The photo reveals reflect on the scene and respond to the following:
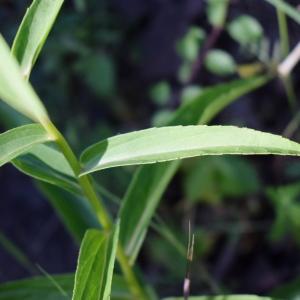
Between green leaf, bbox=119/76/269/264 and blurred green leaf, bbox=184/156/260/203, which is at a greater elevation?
green leaf, bbox=119/76/269/264

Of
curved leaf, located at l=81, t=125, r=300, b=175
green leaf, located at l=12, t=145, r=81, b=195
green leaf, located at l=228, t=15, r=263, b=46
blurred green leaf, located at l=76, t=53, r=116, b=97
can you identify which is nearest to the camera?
curved leaf, located at l=81, t=125, r=300, b=175

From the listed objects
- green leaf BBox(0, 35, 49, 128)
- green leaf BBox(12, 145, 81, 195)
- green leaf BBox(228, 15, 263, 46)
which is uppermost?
green leaf BBox(0, 35, 49, 128)

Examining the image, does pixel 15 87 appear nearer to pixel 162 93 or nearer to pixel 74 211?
pixel 74 211

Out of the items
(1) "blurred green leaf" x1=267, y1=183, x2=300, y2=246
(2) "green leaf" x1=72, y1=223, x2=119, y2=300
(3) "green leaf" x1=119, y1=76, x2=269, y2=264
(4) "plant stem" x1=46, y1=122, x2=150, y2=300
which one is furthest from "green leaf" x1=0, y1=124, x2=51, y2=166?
(1) "blurred green leaf" x1=267, y1=183, x2=300, y2=246

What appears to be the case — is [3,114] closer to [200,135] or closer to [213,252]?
[200,135]

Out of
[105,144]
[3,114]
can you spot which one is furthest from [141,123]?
[105,144]

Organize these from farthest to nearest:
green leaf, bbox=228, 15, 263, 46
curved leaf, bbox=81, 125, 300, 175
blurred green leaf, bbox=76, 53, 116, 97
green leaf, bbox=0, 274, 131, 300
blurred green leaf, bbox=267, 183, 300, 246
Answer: blurred green leaf, bbox=76, 53, 116, 97 < blurred green leaf, bbox=267, 183, 300, 246 < green leaf, bbox=228, 15, 263, 46 < green leaf, bbox=0, 274, 131, 300 < curved leaf, bbox=81, 125, 300, 175

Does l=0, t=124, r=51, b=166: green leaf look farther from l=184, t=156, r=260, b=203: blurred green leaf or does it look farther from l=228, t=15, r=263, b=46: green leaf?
l=184, t=156, r=260, b=203: blurred green leaf
